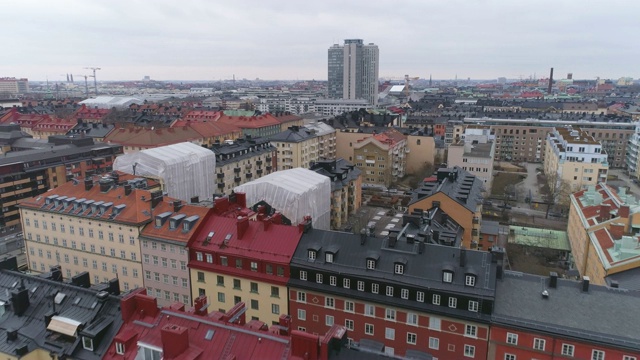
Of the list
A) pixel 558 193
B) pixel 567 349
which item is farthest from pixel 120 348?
pixel 558 193

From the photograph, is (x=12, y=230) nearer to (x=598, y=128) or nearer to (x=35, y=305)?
(x=35, y=305)

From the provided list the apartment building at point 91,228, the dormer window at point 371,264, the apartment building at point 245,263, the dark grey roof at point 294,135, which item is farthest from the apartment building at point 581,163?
the apartment building at point 91,228

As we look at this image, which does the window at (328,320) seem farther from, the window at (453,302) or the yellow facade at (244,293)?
the window at (453,302)

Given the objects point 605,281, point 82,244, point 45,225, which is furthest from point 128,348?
point 605,281

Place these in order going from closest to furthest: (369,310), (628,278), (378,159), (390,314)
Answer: (390,314) → (369,310) → (628,278) → (378,159)

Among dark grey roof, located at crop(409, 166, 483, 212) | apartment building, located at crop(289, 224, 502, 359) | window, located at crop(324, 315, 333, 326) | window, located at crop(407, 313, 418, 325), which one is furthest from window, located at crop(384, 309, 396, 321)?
dark grey roof, located at crop(409, 166, 483, 212)

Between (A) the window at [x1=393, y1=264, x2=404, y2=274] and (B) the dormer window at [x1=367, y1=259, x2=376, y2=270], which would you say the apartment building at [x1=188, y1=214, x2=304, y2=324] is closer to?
(B) the dormer window at [x1=367, y1=259, x2=376, y2=270]

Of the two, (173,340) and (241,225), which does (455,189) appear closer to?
(241,225)
